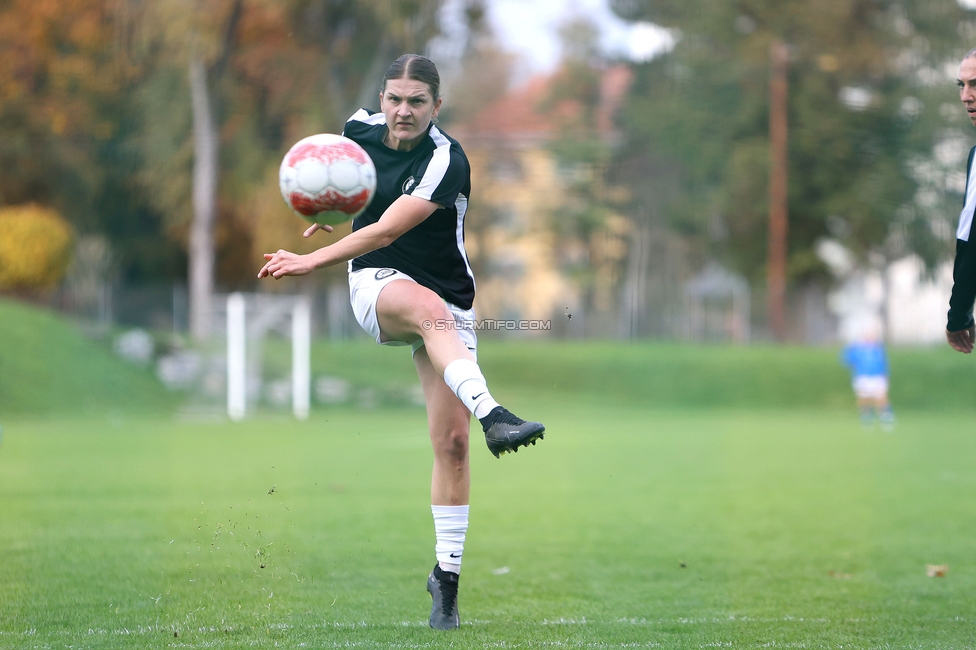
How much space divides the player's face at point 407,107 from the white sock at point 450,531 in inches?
57.7

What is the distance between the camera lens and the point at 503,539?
733 centimetres

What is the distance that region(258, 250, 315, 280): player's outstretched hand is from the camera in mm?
Result: 4215

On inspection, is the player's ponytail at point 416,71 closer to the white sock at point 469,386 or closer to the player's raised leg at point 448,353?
the player's raised leg at point 448,353

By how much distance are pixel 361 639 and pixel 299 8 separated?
80.2 ft

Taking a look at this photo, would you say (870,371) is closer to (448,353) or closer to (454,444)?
(454,444)

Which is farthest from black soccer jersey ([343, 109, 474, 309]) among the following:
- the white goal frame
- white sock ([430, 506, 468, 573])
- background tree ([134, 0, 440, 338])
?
background tree ([134, 0, 440, 338])

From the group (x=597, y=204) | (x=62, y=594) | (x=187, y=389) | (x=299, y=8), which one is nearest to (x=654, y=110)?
(x=597, y=204)

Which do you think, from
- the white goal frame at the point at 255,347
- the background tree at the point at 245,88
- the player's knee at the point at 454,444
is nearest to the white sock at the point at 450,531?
the player's knee at the point at 454,444

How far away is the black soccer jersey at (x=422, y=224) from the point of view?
4.68 metres

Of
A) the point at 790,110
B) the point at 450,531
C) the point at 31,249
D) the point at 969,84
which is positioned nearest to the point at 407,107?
the point at 450,531

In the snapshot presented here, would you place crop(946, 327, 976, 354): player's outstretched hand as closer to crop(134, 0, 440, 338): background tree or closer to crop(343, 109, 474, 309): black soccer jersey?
crop(343, 109, 474, 309): black soccer jersey

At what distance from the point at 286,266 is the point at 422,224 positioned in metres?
0.71

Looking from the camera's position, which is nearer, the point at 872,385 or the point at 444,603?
the point at 444,603

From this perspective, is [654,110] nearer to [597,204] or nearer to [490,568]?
[597,204]
